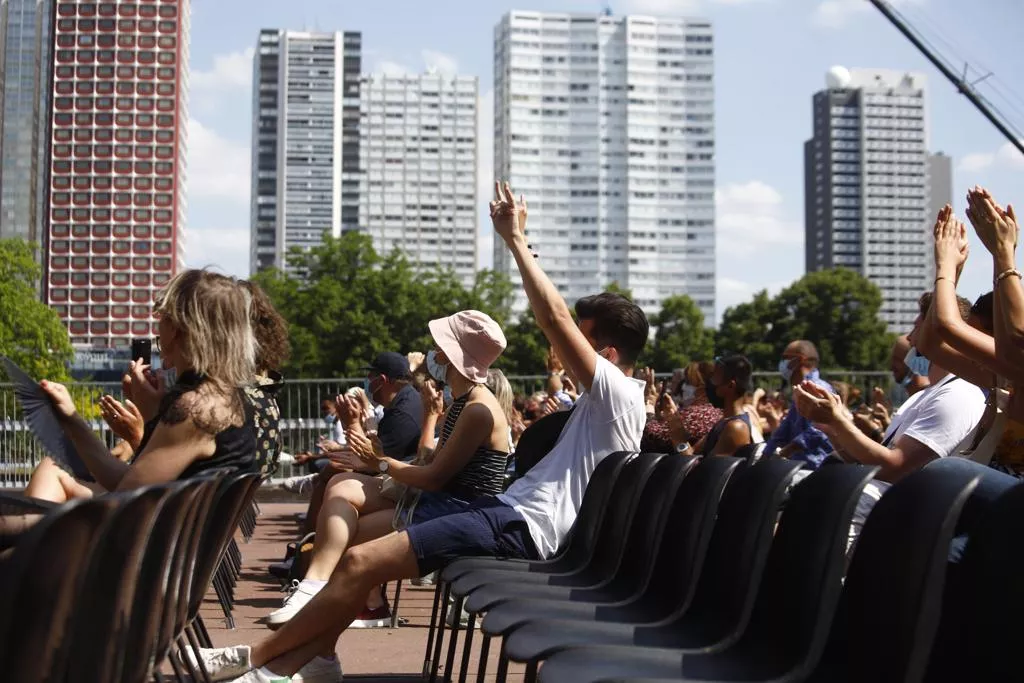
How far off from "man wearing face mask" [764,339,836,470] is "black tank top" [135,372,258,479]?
3.61 meters

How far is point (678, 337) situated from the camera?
10044cm

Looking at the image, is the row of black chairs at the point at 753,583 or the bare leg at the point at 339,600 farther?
the bare leg at the point at 339,600

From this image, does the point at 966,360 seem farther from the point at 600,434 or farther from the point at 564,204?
the point at 564,204

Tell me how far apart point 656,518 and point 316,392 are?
16375 mm

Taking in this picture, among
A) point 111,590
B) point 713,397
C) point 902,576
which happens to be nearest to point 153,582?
point 111,590

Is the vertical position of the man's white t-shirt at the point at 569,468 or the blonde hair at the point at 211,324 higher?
the blonde hair at the point at 211,324

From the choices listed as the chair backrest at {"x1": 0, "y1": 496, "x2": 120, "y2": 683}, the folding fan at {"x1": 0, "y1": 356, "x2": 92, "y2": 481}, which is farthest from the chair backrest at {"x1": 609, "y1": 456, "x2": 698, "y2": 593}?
the chair backrest at {"x1": 0, "y1": 496, "x2": 120, "y2": 683}

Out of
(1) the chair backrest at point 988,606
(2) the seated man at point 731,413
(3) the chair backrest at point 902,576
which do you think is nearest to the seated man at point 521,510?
(3) the chair backrest at point 902,576

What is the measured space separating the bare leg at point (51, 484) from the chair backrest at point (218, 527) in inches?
59.9

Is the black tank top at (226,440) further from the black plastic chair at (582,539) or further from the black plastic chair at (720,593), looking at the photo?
the black plastic chair at (720,593)

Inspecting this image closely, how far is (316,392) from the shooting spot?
20.2 m

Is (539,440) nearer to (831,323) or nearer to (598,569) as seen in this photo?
(598,569)

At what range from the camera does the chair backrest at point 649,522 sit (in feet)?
13.5

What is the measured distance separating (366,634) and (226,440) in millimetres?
2817
